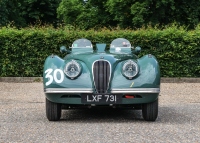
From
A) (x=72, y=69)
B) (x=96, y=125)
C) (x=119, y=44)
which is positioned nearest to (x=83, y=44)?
(x=119, y=44)

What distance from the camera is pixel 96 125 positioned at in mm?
7516

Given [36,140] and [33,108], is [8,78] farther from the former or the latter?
[36,140]

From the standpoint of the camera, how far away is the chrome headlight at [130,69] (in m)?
7.87

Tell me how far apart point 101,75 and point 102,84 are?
Result: 17 centimetres

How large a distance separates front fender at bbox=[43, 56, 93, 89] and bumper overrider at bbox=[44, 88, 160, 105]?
0.23 ft

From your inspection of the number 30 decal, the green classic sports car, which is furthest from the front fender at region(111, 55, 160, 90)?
the number 30 decal

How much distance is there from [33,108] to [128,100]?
10.2 ft

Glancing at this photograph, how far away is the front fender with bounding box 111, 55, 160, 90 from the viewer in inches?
306

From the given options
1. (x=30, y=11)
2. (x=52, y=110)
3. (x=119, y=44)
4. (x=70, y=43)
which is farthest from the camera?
(x=30, y=11)

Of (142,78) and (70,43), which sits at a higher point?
(70,43)

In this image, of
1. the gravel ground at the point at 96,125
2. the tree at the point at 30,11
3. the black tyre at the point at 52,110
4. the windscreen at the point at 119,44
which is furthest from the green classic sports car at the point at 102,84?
the tree at the point at 30,11

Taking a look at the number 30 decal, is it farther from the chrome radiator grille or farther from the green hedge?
the green hedge

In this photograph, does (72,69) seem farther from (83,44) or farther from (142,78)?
(83,44)

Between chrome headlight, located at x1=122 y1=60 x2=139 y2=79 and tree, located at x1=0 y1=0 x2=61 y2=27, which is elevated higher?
tree, located at x1=0 y1=0 x2=61 y2=27
